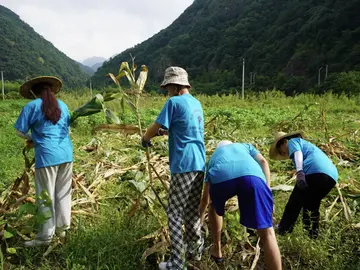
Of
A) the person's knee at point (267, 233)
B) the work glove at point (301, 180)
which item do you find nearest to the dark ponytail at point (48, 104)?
the person's knee at point (267, 233)

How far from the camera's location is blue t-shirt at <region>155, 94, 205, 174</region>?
8.19 ft

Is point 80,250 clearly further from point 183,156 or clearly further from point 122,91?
point 122,91

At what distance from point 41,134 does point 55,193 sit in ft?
1.91

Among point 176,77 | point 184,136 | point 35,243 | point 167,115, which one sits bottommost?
point 35,243

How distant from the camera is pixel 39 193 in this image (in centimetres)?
294

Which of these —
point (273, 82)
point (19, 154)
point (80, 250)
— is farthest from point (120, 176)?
point (273, 82)

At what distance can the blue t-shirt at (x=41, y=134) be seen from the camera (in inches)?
112

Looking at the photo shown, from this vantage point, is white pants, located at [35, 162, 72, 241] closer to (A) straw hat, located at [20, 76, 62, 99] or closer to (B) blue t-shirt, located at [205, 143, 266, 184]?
(A) straw hat, located at [20, 76, 62, 99]

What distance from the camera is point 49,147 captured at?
289cm

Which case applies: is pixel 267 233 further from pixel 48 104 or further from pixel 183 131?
pixel 48 104

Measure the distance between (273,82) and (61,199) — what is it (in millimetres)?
34658

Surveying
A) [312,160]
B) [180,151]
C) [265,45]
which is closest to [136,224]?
[180,151]

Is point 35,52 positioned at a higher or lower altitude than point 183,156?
higher

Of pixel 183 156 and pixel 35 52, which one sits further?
pixel 35 52
